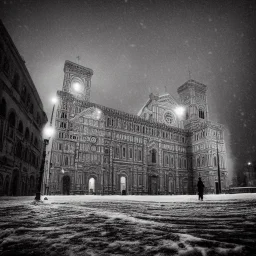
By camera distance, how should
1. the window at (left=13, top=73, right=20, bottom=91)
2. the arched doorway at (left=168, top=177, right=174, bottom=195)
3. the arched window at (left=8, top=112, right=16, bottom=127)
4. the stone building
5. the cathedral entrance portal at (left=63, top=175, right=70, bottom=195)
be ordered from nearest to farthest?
the stone building < the arched window at (left=8, top=112, right=16, bottom=127) < the window at (left=13, top=73, right=20, bottom=91) < the cathedral entrance portal at (left=63, top=175, right=70, bottom=195) < the arched doorway at (left=168, top=177, right=174, bottom=195)

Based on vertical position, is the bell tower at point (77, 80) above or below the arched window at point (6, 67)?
above

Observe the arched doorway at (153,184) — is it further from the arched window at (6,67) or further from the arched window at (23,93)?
the arched window at (6,67)

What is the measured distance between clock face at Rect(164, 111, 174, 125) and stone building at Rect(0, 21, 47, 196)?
28390 millimetres

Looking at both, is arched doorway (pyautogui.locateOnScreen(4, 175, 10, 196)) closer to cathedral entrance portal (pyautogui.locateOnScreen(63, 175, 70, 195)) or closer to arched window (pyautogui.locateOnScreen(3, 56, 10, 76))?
arched window (pyautogui.locateOnScreen(3, 56, 10, 76))

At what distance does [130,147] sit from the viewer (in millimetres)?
35844

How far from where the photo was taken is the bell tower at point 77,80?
37.6 meters

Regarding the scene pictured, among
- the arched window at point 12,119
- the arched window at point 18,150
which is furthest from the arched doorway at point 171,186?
the arched window at point 12,119

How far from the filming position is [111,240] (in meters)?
1.09

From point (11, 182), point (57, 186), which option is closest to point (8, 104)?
point (11, 182)

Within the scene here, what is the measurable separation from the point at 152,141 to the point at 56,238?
3802cm

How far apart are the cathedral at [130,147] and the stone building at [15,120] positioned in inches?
291

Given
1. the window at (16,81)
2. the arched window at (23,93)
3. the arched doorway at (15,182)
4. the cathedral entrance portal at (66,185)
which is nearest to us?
the window at (16,81)

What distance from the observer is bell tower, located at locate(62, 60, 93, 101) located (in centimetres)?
3761

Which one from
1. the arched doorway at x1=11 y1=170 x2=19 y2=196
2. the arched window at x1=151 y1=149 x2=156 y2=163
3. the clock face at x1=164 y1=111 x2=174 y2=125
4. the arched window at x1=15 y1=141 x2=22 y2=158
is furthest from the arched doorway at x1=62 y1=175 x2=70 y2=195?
the clock face at x1=164 y1=111 x2=174 y2=125
